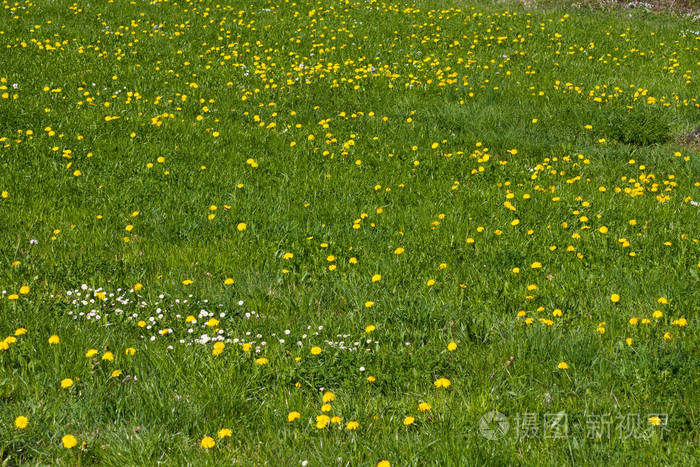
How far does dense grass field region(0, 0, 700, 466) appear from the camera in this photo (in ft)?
9.98

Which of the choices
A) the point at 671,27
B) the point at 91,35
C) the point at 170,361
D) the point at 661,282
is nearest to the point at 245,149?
the point at 170,361

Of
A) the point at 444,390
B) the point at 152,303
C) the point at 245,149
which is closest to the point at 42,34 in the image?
the point at 245,149

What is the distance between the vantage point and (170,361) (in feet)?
11.7

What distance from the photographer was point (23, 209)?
560cm

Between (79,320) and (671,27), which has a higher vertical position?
(671,27)

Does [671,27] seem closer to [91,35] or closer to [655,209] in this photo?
[655,209]

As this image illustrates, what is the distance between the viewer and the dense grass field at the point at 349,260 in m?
3.04

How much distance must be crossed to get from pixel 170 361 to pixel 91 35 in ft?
32.2

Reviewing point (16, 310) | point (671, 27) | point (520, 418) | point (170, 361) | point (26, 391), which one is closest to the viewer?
point (520, 418)

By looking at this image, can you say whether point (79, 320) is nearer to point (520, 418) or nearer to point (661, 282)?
point (520, 418)

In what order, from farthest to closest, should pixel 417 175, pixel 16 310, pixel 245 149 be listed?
pixel 245 149 < pixel 417 175 < pixel 16 310

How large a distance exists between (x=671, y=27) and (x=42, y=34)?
11.9m

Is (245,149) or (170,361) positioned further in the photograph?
(245,149)

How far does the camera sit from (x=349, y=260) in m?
4.84
